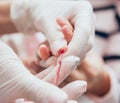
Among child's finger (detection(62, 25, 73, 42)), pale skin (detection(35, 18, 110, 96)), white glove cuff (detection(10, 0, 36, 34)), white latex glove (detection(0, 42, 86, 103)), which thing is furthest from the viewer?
pale skin (detection(35, 18, 110, 96))

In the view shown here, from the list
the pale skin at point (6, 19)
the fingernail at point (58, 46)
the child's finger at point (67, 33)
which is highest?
the child's finger at point (67, 33)

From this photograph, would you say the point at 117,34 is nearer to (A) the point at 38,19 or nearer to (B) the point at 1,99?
(A) the point at 38,19

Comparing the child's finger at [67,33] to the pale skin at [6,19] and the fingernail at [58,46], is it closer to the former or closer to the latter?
the fingernail at [58,46]

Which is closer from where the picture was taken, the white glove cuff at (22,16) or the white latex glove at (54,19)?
the white latex glove at (54,19)

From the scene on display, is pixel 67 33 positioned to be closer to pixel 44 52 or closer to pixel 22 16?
pixel 44 52

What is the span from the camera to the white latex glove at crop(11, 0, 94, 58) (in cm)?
53

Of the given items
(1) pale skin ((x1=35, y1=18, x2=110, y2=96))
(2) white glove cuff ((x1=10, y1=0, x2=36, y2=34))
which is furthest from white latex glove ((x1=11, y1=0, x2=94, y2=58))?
(1) pale skin ((x1=35, y1=18, x2=110, y2=96))

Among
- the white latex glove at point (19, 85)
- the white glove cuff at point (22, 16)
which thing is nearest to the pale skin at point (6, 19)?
the white glove cuff at point (22, 16)

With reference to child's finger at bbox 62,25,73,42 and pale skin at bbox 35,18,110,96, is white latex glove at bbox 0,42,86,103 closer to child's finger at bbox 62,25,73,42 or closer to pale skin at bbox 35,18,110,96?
child's finger at bbox 62,25,73,42

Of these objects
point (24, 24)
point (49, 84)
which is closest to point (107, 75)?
point (24, 24)

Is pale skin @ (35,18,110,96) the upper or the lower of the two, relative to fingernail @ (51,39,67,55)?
lower

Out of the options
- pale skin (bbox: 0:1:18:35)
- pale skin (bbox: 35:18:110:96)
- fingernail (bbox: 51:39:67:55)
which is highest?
fingernail (bbox: 51:39:67:55)

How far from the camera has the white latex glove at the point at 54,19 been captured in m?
0.53

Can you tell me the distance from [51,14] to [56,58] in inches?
5.0
